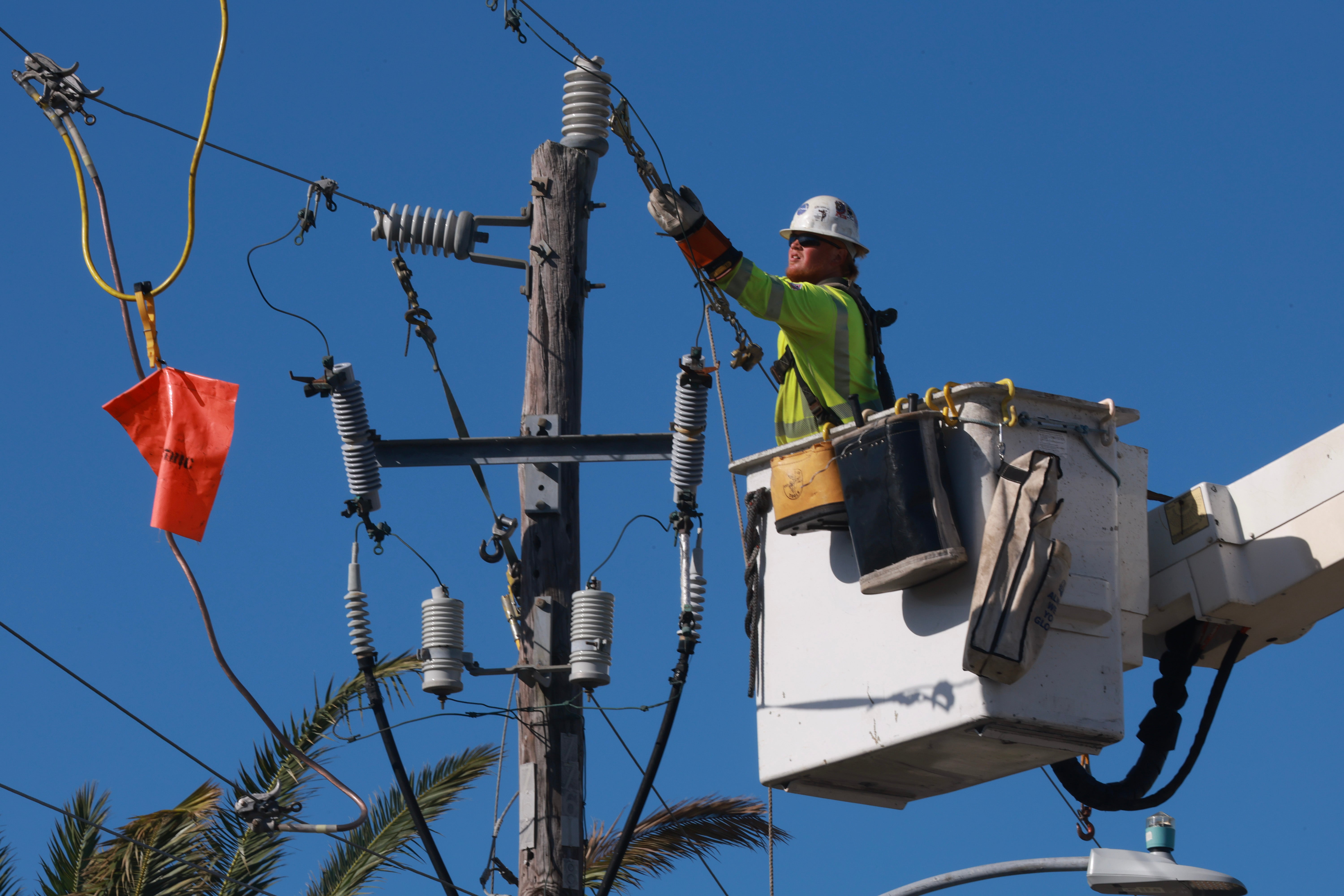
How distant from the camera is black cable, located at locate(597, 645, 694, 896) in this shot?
26.1 ft

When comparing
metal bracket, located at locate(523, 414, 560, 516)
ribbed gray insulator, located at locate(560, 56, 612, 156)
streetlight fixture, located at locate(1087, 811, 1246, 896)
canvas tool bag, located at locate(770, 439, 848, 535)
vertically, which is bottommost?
streetlight fixture, located at locate(1087, 811, 1246, 896)

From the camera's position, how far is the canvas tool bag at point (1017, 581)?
6367 millimetres

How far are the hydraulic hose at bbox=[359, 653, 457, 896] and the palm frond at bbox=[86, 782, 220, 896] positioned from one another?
148 inches

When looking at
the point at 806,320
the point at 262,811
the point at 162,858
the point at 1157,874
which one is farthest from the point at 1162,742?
the point at 162,858

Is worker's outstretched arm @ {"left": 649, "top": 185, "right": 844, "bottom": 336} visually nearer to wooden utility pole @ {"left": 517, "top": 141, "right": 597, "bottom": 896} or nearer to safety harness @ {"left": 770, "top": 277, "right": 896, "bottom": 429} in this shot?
safety harness @ {"left": 770, "top": 277, "right": 896, "bottom": 429}

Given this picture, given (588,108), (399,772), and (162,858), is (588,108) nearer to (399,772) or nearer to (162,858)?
(399,772)

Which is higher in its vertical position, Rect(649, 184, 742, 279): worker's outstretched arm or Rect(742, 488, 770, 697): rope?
Rect(649, 184, 742, 279): worker's outstretched arm

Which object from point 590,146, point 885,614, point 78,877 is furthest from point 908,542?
point 78,877

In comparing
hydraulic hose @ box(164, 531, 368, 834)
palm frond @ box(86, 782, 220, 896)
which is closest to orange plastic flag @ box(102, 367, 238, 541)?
hydraulic hose @ box(164, 531, 368, 834)

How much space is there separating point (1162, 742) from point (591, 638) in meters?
2.32

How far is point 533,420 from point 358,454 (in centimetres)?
78

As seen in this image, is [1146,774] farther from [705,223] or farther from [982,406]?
[705,223]

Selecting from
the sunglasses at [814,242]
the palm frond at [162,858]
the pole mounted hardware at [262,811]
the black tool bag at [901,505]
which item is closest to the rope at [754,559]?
the black tool bag at [901,505]

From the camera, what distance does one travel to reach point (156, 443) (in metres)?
7.27
